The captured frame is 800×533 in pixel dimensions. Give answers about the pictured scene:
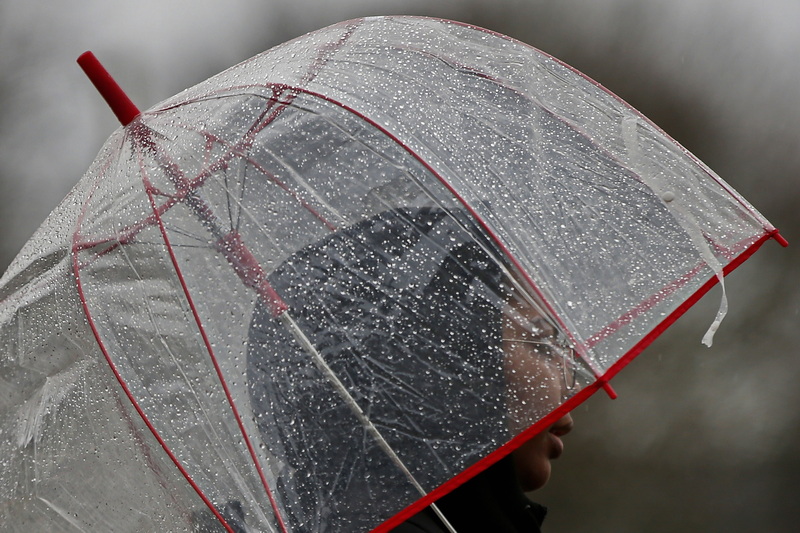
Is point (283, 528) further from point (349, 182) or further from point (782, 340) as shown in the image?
point (782, 340)

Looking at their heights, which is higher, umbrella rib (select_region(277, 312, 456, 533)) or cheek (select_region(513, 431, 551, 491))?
umbrella rib (select_region(277, 312, 456, 533))

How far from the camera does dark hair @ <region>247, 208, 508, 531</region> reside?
1304 mm

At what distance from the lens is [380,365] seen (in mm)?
1342

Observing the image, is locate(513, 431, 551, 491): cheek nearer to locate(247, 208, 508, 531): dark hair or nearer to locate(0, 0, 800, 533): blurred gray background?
locate(247, 208, 508, 531): dark hair

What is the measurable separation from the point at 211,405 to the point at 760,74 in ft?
15.2

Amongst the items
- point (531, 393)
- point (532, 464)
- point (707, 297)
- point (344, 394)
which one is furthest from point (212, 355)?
point (707, 297)

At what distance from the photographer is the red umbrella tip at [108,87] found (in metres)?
1.62

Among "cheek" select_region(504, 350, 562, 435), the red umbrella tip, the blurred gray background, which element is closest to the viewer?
"cheek" select_region(504, 350, 562, 435)

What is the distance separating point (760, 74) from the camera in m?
5.17

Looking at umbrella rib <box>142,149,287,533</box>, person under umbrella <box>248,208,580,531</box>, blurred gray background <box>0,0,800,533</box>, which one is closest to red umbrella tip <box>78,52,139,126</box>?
umbrella rib <box>142,149,287,533</box>

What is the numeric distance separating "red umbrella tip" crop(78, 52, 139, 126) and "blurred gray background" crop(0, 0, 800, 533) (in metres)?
4.05

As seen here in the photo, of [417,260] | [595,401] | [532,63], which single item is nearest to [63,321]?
[417,260]

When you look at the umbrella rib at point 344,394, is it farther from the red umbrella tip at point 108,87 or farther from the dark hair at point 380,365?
the red umbrella tip at point 108,87

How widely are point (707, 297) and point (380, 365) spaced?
4367 mm
